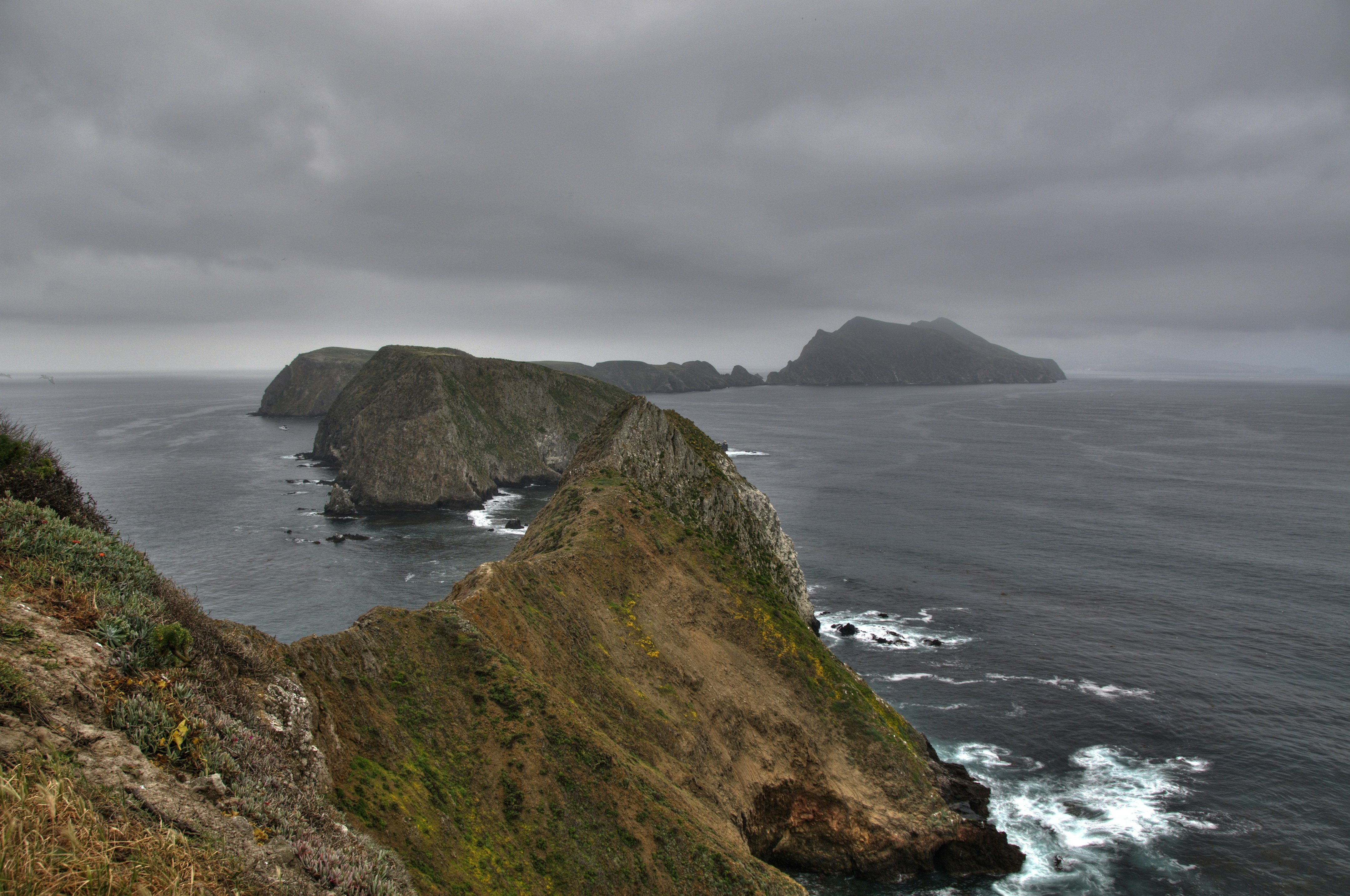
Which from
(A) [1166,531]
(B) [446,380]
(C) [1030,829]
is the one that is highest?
(B) [446,380]

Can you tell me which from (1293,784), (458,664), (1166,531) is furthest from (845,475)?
(458,664)

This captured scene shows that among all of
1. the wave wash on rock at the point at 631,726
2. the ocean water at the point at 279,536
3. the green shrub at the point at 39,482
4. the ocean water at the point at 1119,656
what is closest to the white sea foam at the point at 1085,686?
the ocean water at the point at 1119,656

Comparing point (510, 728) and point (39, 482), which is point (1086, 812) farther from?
point (39, 482)

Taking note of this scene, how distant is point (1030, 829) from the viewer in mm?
39781

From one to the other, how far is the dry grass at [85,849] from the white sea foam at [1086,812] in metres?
40.1

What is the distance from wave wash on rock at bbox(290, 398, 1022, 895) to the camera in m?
25.2

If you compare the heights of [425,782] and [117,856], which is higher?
[117,856]

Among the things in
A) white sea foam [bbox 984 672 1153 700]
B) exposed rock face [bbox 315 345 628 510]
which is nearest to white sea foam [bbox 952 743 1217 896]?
white sea foam [bbox 984 672 1153 700]

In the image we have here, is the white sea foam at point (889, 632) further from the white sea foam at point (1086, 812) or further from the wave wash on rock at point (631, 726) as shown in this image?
the white sea foam at point (1086, 812)

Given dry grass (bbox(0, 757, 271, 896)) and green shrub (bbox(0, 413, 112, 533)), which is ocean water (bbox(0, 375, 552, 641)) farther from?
dry grass (bbox(0, 757, 271, 896))

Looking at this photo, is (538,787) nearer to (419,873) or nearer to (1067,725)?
(419,873)

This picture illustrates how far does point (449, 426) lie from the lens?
128 metres

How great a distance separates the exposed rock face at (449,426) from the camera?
393ft

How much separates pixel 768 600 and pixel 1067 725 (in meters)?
22.9
